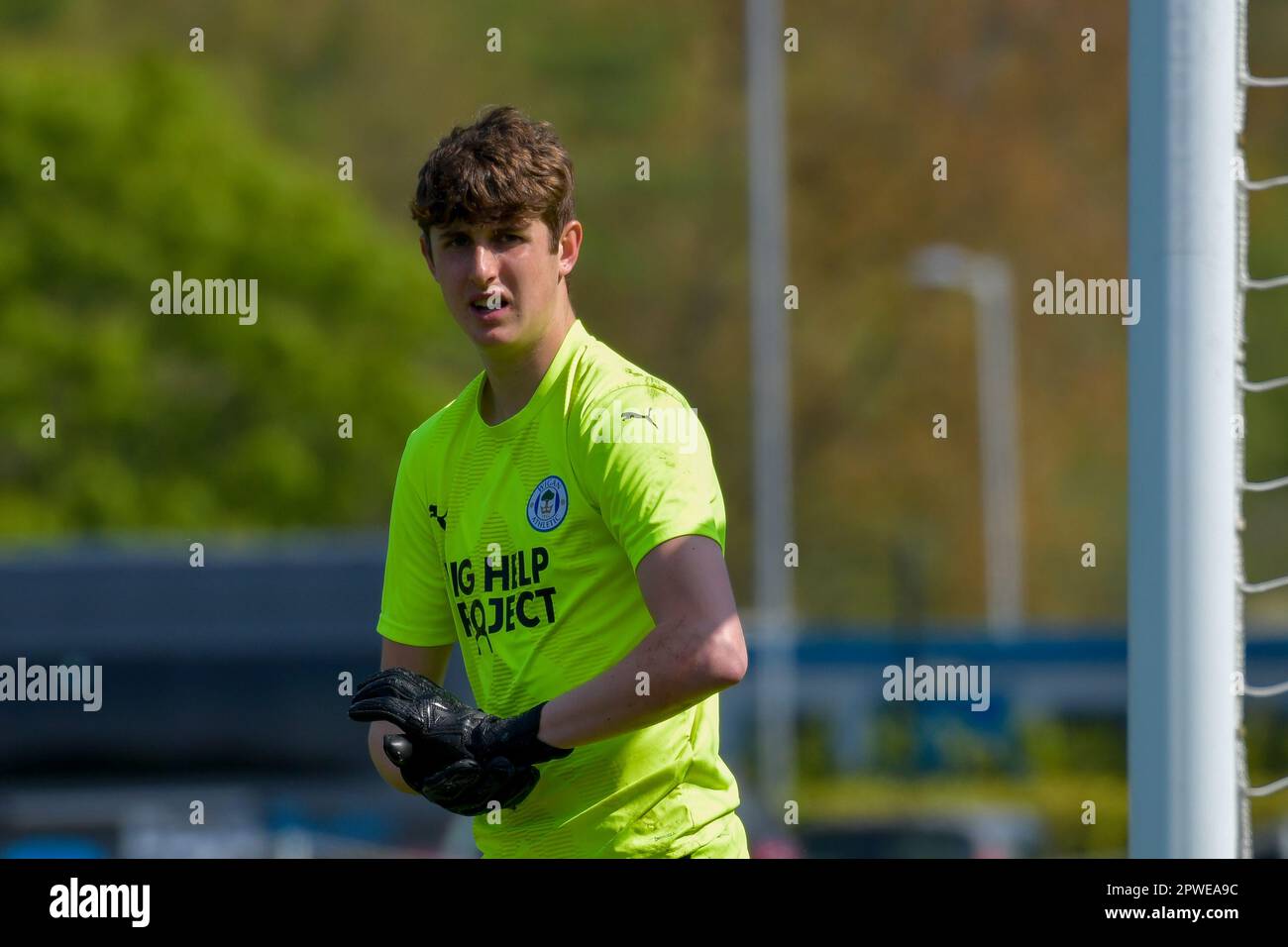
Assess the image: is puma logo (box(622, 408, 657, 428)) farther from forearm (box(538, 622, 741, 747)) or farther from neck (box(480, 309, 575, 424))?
forearm (box(538, 622, 741, 747))

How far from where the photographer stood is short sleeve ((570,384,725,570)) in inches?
139

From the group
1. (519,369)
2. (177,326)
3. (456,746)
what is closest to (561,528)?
(519,369)

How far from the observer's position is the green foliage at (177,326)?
31.7m

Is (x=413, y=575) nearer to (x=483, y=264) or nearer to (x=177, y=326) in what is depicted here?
(x=483, y=264)

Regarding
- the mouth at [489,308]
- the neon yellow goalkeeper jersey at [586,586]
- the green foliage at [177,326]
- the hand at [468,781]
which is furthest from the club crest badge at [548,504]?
the green foliage at [177,326]

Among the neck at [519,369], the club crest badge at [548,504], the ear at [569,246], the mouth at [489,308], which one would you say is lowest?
the club crest badge at [548,504]

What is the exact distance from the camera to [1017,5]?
141ft

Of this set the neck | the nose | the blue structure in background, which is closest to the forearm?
the neck

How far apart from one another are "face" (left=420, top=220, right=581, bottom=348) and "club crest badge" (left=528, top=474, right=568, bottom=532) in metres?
0.28

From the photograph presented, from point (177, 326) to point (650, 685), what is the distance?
2977 centimetres

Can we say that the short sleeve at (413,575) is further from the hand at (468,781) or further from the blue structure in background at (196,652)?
the blue structure in background at (196,652)

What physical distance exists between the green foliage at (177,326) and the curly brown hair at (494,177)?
2845 cm

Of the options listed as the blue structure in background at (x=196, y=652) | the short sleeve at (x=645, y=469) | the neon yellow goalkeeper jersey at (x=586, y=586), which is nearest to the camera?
the short sleeve at (x=645, y=469)
